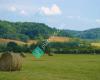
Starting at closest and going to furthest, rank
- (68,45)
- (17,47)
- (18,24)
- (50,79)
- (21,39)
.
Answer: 1. (50,79)
2. (17,47)
3. (68,45)
4. (21,39)
5. (18,24)

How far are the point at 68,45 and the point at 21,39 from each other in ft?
83.3

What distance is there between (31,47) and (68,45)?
15604mm

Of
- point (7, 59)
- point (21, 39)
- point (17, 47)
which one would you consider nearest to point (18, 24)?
point (21, 39)

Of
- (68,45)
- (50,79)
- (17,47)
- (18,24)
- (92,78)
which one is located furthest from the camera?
(18,24)

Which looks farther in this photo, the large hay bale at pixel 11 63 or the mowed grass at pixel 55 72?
the large hay bale at pixel 11 63

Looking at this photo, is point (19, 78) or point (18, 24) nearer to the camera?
point (19, 78)

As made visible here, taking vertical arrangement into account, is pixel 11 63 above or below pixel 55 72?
above

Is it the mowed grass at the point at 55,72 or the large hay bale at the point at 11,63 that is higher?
the large hay bale at the point at 11,63

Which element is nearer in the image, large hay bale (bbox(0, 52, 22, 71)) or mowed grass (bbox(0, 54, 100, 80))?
mowed grass (bbox(0, 54, 100, 80))

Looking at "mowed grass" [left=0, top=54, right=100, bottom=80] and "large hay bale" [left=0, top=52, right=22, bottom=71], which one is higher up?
"large hay bale" [left=0, top=52, right=22, bottom=71]

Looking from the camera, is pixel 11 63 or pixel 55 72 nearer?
pixel 55 72

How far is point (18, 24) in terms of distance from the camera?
164375 mm

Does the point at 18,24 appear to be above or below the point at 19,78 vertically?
above

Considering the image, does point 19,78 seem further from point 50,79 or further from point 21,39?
point 21,39
